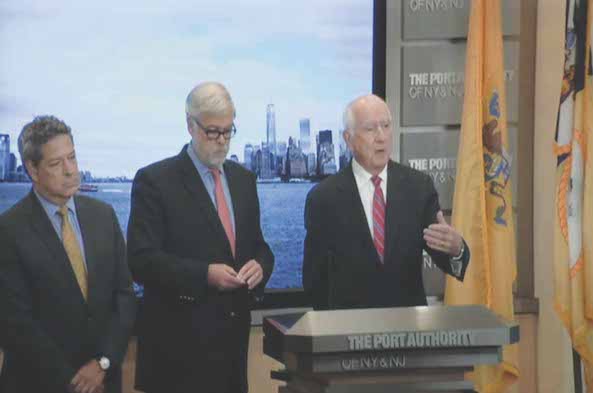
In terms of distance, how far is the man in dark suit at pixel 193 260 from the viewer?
11.3 ft

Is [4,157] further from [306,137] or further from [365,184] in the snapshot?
[365,184]

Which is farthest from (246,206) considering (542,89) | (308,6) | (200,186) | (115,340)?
(542,89)

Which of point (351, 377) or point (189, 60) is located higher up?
point (189, 60)

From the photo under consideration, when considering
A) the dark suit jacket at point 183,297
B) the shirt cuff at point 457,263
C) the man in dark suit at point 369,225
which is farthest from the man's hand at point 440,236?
the dark suit jacket at point 183,297

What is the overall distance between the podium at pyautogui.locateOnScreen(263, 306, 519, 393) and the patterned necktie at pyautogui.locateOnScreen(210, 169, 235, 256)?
1.44 m

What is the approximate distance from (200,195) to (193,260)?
24cm

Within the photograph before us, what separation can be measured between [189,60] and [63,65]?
0.57 meters

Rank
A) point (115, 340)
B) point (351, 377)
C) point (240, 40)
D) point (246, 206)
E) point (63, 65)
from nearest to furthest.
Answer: point (351, 377)
point (115, 340)
point (246, 206)
point (63, 65)
point (240, 40)

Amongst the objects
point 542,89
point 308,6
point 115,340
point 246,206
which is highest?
point 308,6

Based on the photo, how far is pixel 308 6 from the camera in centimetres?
484

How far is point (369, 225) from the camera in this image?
3637mm

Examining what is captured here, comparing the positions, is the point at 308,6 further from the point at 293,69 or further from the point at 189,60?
the point at 189,60

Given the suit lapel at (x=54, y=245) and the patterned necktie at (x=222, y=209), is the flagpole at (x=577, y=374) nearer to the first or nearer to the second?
the patterned necktie at (x=222, y=209)

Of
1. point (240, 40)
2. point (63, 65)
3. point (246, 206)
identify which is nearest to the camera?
point (246, 206)
